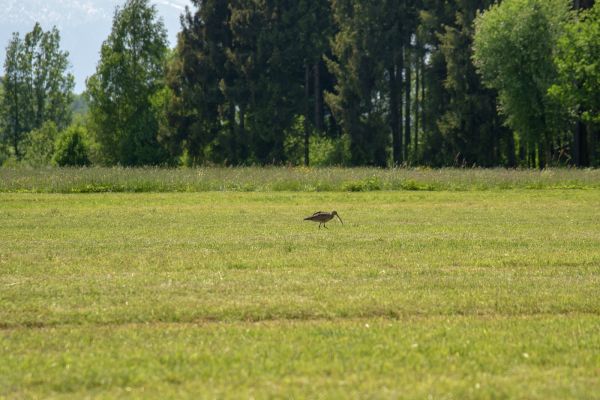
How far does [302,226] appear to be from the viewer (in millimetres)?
22078

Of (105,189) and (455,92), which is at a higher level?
(455,92)

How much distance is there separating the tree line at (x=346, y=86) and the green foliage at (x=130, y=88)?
0.12 meters

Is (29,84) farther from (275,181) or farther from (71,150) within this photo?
(275,181)

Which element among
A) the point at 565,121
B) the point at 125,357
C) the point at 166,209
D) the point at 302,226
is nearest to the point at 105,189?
the point at 166,209

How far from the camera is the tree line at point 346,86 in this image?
56.6 m

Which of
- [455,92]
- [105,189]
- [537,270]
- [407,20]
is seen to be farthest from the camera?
[407,20]

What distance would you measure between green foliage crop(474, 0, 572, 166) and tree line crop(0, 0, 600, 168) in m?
0.09

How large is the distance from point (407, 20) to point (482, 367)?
61493 millimetres

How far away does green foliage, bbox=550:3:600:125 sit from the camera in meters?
53.4

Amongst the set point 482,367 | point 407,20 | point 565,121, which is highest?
point 407,20

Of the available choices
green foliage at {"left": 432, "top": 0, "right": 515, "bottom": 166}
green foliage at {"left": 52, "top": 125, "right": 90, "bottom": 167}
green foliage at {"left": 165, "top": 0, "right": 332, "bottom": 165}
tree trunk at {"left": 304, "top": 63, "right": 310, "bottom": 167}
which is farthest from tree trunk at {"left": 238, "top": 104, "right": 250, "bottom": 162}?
green foliage at {"left": 432, "top": 0, "right": 515, "bottom": 166}

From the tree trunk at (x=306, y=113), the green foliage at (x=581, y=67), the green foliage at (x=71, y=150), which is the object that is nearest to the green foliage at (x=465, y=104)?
the green foliage at (x=581, y=67)

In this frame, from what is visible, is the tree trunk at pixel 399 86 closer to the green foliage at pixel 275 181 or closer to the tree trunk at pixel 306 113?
the tree trunk at pixel 306 113

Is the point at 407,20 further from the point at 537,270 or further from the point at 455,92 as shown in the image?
the point at 537,270
